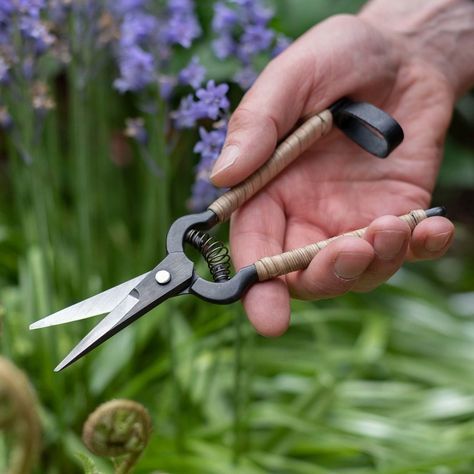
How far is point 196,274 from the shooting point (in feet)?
3.17

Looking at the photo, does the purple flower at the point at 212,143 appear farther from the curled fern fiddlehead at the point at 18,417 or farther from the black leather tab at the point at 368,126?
the curled fern fiddlehead at the point at 18,417

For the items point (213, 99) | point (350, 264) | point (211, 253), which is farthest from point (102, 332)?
point (213, 99)

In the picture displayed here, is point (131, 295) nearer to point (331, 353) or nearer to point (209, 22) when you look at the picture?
point (331, 353)

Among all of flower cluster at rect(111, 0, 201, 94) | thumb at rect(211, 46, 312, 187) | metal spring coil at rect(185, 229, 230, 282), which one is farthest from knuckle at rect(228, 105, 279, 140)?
flower cluster at rect(111, 0, 201, 94)

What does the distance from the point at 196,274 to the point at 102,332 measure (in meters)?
0.15

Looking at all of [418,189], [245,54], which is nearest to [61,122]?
[245,54]

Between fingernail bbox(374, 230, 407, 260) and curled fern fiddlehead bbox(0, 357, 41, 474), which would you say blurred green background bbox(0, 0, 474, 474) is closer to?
fingernail bbox(374, 230, 407, 260)

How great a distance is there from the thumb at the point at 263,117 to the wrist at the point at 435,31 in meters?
0.32

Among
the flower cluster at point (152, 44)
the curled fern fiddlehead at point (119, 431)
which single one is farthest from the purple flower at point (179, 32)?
the curled fern fiddlehead at point (119, 431)

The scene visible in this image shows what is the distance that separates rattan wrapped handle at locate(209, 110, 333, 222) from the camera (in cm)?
105

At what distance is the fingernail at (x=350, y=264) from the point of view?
895mm

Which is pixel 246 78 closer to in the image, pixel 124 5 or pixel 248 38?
pixel 248 38

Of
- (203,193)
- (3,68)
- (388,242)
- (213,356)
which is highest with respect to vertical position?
(3,68)

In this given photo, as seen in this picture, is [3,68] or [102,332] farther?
[3,68]
